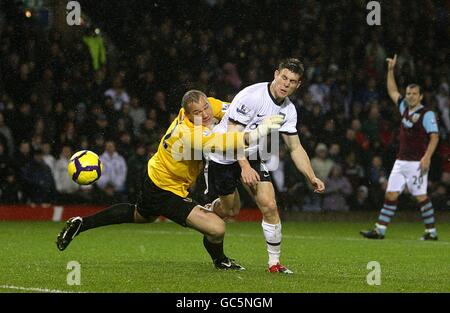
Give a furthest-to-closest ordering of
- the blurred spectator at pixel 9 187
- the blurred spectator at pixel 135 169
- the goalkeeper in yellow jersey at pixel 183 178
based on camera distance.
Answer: the blurred spectator at pixel 135 169, the blurred spectator at pixel 9 187, the goalkeeper in yellow jersey at pixel 183 178

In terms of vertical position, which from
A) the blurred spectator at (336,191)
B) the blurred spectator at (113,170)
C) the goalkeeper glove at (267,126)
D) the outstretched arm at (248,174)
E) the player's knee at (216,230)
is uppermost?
the goalkeeper glove at (267,126)

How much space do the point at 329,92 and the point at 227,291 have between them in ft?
43.2

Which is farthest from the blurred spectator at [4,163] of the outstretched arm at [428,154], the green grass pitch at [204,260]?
the outstretched arm at [428,154]

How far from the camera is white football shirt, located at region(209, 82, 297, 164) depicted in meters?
9.34

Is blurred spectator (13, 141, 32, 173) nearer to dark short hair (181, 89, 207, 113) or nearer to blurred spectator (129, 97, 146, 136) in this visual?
blurred spectator (129, 97, 146, 136)

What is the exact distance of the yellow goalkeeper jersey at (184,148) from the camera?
8.92 meters

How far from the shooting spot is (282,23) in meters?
22.4

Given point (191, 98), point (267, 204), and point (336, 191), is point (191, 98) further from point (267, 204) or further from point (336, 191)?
point (336, 191)

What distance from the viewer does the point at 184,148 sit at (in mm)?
9266

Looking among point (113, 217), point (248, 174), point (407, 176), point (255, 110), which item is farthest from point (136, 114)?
point (248, 174)

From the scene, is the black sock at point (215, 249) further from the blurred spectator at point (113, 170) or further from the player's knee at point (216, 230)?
the blurred spectator at point (113, 170)

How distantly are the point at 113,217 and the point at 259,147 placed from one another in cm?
166

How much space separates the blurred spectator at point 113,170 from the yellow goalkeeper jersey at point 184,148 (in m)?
8.06
